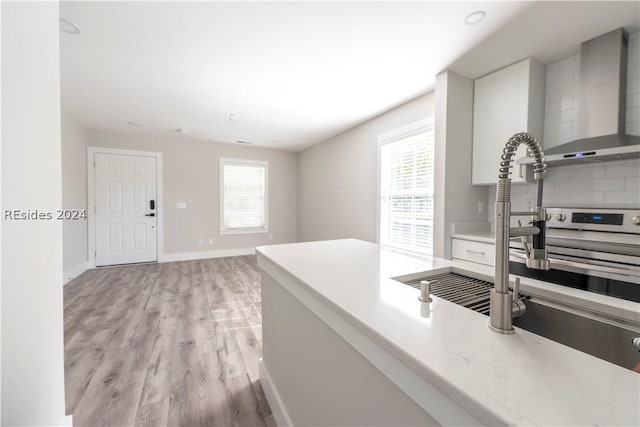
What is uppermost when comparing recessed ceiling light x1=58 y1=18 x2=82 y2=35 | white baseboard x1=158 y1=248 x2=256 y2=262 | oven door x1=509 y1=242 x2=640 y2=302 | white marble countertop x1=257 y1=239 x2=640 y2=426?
recessed ceiling light x1=58 y1=18 x2=82 y2=35

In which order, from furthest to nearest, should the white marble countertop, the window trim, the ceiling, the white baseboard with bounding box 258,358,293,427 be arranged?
the window trim, the ceiling, the white baseboard with bounding box 258,358,293,427, the white marble countertop

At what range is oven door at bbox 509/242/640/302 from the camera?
5.09ft

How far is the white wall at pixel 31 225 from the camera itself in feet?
3.05

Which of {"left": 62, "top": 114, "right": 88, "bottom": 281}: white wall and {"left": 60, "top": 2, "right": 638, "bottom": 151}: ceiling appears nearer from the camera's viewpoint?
{"left": 60, "top": 2, "right": 638, "bottom": 151}: ceiling

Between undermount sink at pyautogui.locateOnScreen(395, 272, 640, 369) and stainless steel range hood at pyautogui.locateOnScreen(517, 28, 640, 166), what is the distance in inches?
50.7

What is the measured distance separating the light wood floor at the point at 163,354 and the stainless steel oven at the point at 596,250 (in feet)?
6.84

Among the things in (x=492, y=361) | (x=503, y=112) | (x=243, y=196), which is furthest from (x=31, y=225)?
(x=243, y=196)

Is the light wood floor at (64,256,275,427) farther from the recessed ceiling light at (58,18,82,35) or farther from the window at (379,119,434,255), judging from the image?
the recessed ceiling light at (58,18,82,35)

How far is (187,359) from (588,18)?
3664 mm

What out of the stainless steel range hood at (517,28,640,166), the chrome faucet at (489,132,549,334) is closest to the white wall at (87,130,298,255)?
the stainless steel range hood at (517,28,640,166)

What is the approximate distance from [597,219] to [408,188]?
1853 millimetres

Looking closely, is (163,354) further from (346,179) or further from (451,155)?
(346,179)

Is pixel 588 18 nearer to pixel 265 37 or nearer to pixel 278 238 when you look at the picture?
pixel 265 37

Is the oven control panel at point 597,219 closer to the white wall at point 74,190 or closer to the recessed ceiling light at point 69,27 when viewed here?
the recessed ceiling light at point 69,27
